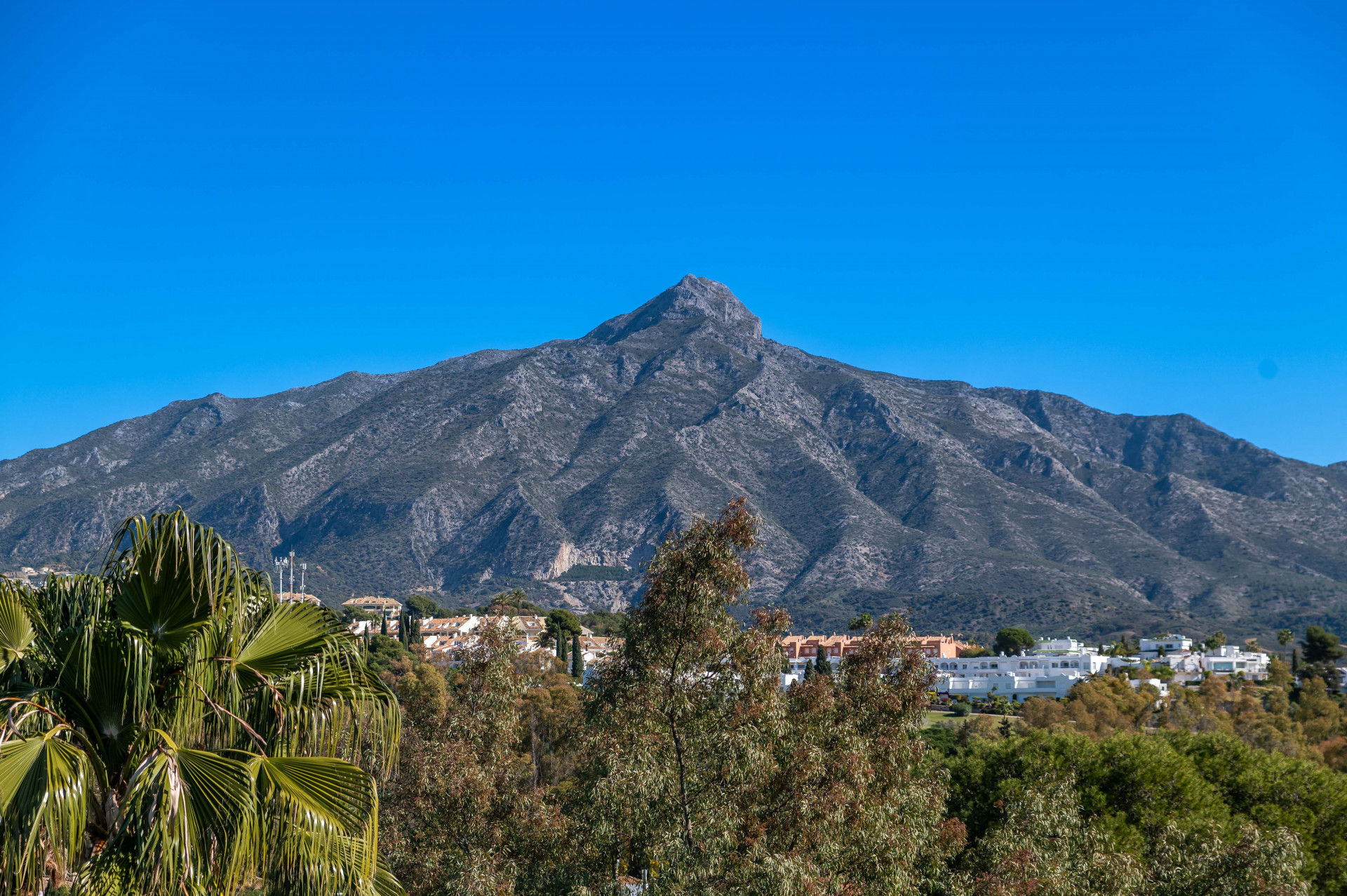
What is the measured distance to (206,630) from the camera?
25.7 ft

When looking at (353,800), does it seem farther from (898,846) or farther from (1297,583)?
(1297,583)

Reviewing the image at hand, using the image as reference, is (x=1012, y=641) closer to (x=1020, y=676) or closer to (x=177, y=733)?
(x=1020, y=676)

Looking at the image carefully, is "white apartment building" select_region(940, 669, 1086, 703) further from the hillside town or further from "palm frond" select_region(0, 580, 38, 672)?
"palm frond" select_region(0, 580, 38, 672)

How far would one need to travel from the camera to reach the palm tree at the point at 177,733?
701 centimetres

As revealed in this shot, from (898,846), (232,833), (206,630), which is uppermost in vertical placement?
(206,630)

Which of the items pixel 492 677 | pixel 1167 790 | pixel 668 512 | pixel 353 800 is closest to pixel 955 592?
pixel 668 512

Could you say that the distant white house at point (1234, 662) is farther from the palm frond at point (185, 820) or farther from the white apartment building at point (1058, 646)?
the palm frond at point (185, 820)

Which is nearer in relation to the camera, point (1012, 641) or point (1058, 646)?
point (1058, 646)

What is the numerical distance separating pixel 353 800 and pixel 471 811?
1353 cm

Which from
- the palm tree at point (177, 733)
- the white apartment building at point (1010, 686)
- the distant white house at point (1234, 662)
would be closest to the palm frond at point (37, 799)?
the palm tree at point (177, 733)

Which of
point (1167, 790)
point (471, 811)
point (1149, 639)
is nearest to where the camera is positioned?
point (471, 811)

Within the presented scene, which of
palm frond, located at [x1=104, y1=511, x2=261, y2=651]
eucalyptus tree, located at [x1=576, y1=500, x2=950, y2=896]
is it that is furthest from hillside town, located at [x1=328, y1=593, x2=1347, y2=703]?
palm frond, located at [x1=104, y1=511, x2=261, y2=651]

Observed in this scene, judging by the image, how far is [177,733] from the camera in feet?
25.4

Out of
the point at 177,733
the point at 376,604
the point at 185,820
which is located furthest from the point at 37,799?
the point at 376,604
